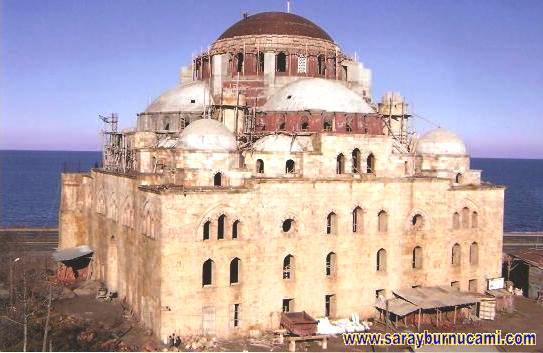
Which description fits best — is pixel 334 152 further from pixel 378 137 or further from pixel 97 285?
pixel 97 285

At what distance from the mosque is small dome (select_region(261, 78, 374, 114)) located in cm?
10

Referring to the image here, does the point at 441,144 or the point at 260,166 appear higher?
the point at 441,144

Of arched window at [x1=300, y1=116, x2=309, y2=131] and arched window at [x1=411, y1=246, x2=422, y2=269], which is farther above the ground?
arched window at [x1=300, y1=116, x2=309, y2=131]

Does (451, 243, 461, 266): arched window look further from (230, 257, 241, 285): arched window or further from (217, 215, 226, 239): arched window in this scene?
(217, 215, 226, 239): arched window

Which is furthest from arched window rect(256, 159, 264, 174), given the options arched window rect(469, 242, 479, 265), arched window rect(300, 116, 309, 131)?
arched window rect(469, 242, 479, 265)

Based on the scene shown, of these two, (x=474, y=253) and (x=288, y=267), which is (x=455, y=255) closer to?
(x=474, y=253)

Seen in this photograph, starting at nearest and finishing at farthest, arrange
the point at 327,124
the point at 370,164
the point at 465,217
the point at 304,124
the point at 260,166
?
the point at 260,166 < the point at 370,164 < the point at 304,124 < the point at 327,124 < the point at 465,217

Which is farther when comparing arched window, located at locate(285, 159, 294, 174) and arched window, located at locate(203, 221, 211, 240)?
arched window, located at locate(285, 159, 294, 174)

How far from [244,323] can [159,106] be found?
19.8 metres

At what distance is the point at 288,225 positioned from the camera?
3553 centimetres

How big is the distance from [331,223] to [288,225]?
2753 millimetres

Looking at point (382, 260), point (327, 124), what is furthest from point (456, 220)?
point (327, 124)

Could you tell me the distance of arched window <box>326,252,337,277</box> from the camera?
119ft

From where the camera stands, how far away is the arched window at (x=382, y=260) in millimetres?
37594
